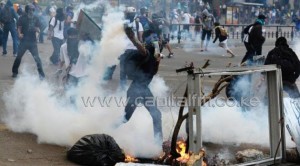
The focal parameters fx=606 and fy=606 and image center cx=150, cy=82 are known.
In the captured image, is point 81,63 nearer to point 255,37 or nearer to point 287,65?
point 287,65

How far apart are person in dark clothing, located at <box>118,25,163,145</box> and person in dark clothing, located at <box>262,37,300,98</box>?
6.64 ft

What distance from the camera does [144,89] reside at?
7145mm

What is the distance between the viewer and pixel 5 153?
6863 mm

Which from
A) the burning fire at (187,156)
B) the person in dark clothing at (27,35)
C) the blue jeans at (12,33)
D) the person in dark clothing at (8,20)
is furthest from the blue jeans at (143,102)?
the blue jeans at (12,33)

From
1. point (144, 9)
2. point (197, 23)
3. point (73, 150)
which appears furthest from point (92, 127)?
point (197, 23)

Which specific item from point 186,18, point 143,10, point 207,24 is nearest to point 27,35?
point 143,10

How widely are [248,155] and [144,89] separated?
1425mm

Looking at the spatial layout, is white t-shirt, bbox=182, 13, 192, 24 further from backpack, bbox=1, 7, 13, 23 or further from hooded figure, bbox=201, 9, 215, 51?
backpack, bbox=1, 7, 13, 23

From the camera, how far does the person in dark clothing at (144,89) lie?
277 inches

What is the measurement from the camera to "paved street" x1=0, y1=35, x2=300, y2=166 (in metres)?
6.77

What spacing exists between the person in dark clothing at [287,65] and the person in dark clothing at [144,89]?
2.02 metres

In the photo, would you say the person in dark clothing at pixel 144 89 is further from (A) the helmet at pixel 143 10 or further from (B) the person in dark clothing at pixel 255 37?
(B) the person in dark clothing at pixel 255 37

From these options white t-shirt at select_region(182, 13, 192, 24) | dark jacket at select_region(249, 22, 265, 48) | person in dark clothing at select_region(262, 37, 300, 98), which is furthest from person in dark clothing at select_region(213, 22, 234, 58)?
person in dark clothing at select_region(262, 37, 300, 98)

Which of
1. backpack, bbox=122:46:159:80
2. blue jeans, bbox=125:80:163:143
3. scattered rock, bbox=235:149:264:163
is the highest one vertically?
backpack, bbox=122:46:159:80
